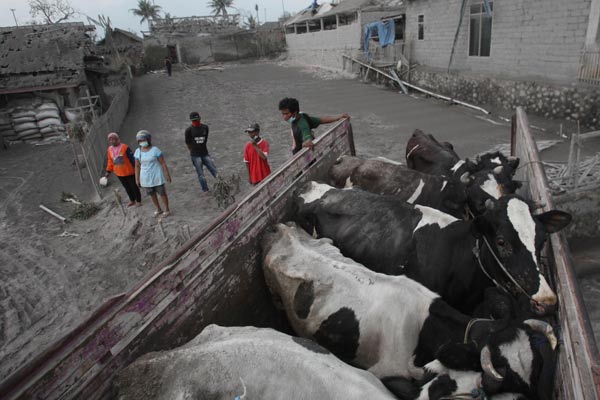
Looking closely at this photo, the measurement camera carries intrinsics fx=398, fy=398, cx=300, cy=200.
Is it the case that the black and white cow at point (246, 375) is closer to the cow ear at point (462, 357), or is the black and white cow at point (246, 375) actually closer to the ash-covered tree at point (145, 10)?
the cow ear at point (462, 357)

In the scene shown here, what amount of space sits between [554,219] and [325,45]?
89.0ft

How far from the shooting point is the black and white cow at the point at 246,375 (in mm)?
2135

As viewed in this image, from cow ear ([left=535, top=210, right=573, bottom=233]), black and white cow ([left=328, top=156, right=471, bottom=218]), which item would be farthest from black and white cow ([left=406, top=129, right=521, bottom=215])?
cow ear ([left=535, top=210, right=573, bottom=233])

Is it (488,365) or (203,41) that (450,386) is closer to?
(488,365)

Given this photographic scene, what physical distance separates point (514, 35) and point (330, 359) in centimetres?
1254

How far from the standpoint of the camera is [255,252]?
3.67 meters

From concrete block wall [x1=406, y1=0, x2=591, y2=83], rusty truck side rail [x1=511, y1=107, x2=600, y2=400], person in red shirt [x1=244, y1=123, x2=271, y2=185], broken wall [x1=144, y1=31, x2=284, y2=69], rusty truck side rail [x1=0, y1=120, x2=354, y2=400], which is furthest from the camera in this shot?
broken wall [x1=144, y1=31, x2=284, y2=69]

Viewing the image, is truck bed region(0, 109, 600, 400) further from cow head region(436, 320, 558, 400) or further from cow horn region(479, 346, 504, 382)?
cow horn region(479, 346, 504, 382)

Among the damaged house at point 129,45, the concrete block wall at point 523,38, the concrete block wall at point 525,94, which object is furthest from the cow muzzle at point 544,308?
the damaged house at point 129,45

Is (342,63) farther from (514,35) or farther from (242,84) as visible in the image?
(514,35)

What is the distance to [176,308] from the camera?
2744 millimetres

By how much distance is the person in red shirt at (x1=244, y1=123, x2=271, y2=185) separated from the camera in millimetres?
6062

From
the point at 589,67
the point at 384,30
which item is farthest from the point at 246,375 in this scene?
the point at 384,30

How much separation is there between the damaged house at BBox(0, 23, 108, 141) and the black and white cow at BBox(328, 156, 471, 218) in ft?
43.1
